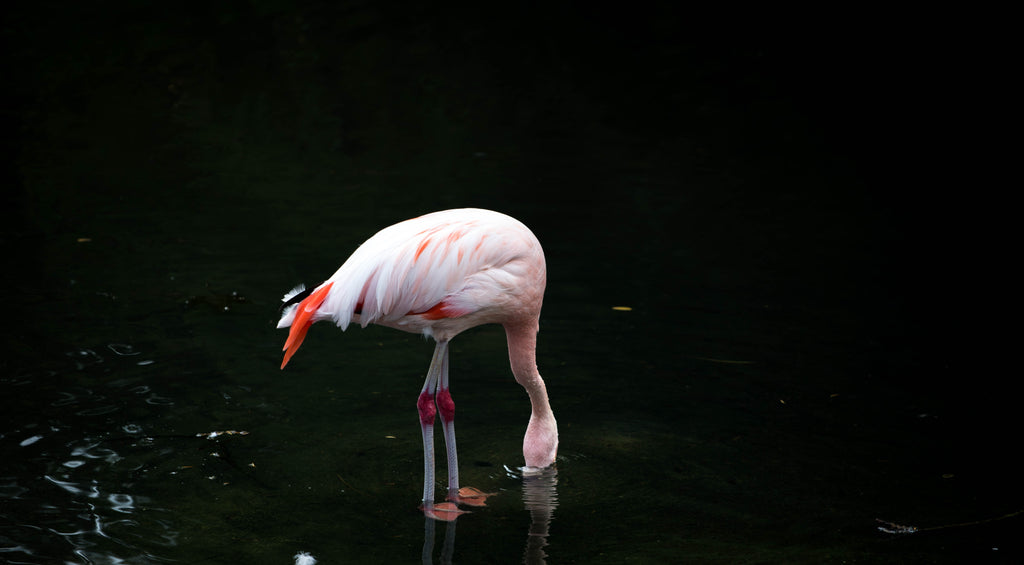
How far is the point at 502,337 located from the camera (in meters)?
6.23

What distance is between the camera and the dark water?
414 centimetres

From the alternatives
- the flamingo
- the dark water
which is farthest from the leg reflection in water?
the flamingo

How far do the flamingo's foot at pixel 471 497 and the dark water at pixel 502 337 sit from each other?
0.07 m

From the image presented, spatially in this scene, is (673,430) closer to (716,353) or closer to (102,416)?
(716,353)

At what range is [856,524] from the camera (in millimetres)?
4102

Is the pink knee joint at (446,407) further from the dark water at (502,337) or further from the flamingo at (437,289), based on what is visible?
the dark water at (502,337)

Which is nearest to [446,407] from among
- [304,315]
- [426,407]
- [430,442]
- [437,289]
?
[426,407]

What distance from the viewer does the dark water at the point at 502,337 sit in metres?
4.14

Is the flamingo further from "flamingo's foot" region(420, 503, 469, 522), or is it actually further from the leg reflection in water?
the leg reflection in water

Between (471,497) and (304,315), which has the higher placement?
(304,315)

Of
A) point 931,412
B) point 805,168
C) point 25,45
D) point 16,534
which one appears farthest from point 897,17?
point 16,534

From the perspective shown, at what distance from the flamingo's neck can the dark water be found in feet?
0.38

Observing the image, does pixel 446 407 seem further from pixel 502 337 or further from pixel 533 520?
pixel 502 337

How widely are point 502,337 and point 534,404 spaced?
170 cm
